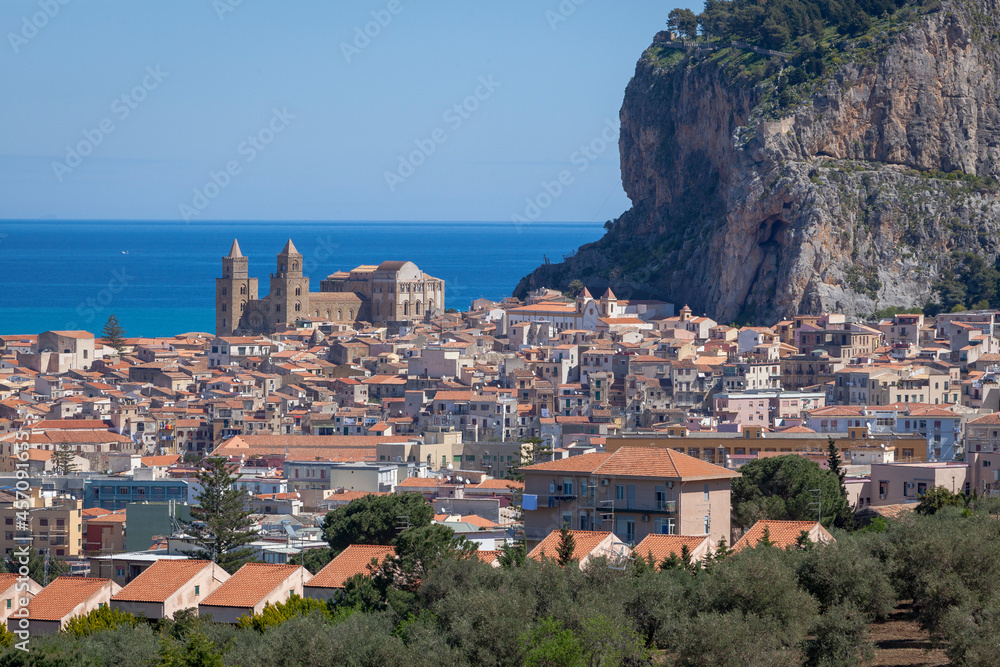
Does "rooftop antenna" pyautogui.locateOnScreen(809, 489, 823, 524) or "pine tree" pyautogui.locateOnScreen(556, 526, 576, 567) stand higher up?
"rooftop antenna" pyautogui.locateOnScreen(809, 489, 823, 524)

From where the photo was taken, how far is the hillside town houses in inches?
1307

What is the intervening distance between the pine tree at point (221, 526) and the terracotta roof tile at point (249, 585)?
186 inches

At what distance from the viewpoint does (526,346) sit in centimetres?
9312

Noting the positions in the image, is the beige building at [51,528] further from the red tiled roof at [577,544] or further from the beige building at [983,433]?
the beige building at [983,433]

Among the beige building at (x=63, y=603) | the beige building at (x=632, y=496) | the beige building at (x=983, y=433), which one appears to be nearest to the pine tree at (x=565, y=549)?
the beige building at (x=632, y=496)

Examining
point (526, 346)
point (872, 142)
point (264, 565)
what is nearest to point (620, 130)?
point (872, 142)

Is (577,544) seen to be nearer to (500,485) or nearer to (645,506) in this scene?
(645,506)

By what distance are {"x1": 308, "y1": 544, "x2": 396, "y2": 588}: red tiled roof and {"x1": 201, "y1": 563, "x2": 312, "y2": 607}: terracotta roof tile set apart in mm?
486

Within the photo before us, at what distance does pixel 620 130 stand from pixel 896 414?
69.5 metres

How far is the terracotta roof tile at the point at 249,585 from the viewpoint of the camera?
30734 millimetres

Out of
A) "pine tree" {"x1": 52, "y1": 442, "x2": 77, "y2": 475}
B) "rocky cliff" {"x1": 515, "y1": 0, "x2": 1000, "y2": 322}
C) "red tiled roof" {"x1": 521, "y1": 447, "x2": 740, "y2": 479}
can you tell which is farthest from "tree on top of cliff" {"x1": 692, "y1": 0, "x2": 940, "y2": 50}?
"red tiled roof" {"x1": 521, "y1": 447, "x2": 740, "y2": 479}

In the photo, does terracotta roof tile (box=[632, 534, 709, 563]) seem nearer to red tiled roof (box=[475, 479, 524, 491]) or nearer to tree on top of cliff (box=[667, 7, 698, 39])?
red tiled roof (box=[475, 479, 524, 491])

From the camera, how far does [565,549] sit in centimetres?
2889

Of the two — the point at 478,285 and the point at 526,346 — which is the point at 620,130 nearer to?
the point at 526,346
